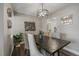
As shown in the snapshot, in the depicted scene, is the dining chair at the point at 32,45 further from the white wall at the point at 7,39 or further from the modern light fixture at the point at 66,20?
the modern light fixture at the point at 66,20

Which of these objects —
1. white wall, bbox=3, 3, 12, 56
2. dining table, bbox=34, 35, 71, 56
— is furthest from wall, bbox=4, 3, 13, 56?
dining table, bbox=34, 35, 71, 56

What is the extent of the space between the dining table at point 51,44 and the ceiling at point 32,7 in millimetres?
329

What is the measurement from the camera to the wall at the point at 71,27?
135 cm

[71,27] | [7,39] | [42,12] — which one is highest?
[42,12]

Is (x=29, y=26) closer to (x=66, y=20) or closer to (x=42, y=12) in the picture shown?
(x=42, y=12)

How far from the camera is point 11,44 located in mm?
1350

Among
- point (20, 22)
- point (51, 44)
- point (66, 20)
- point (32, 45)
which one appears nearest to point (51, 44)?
point (51, 44)

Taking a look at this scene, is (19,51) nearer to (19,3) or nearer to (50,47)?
(50,47)

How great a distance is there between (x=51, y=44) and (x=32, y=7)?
0.53m

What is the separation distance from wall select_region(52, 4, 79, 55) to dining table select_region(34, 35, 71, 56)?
0.07 metres

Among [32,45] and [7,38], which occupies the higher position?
[7,38]

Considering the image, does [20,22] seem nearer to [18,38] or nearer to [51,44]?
[18,38]

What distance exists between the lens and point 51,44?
54.1 inches

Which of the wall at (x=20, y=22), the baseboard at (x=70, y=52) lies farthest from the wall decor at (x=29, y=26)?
the baseboard at (x=70, y=52)
